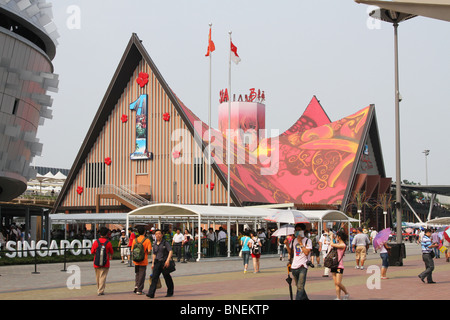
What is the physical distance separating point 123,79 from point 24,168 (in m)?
27.7

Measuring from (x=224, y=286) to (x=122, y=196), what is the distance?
140 ft

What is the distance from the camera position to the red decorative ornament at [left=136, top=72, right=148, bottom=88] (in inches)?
2431

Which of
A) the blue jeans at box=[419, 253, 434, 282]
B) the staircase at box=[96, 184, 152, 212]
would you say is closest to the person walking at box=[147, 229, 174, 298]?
the blue jeans at box=[419, 253, 434, 282]

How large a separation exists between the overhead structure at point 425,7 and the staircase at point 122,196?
155 ft

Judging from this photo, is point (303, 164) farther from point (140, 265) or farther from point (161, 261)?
point (161, 261)

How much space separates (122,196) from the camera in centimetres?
6028

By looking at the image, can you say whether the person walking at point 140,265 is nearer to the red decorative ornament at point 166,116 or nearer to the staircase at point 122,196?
the staircase at point 122,196

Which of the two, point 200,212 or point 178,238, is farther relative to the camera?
point 200,212

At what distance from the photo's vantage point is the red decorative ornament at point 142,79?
203 ft

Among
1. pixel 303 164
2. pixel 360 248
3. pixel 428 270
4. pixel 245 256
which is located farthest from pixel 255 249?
pixel 303 164

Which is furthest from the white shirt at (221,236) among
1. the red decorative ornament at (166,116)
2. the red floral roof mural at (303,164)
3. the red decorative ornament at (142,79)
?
the red decorative ornament at (142,79)
